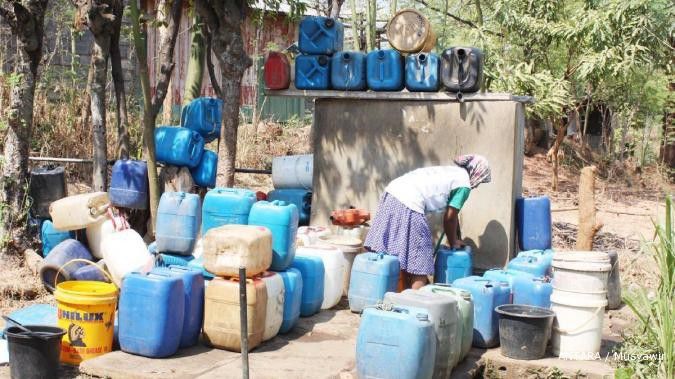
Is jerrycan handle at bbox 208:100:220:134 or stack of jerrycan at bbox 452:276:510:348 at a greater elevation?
jerrycan handle at bbox 208:100:220:134

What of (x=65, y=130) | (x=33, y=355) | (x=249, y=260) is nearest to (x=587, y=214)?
(x=249, y=260)

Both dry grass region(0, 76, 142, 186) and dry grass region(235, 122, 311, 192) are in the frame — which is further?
dry grass region(235, 122, 311, 192)

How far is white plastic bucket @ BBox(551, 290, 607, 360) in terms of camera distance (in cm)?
603

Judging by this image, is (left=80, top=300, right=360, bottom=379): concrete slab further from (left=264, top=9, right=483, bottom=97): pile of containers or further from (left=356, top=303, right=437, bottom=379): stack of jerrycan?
(left=264, top=9, right=483, bottom=97): pile of containers

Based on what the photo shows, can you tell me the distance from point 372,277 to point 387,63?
7.95 ft

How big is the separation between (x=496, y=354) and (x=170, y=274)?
247cm

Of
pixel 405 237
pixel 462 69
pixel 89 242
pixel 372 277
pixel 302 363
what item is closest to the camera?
pixel 302 363

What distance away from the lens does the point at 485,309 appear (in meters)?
6.26

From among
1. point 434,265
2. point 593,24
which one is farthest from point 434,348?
point 593,24

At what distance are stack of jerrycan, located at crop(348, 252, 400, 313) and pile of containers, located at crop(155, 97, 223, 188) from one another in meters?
2.44

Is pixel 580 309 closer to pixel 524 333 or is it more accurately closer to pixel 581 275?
pixel 581 275

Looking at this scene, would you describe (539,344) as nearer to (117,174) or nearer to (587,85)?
(117,174)

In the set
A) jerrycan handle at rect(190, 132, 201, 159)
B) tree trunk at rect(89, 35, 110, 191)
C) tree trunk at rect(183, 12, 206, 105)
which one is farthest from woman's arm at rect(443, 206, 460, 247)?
tree trunk at rect(183, 12, 206, 105)

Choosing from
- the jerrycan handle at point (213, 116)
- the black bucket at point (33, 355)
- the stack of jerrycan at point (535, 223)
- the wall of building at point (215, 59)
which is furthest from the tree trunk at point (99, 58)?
the wall of building at point (215, 59)
